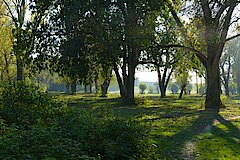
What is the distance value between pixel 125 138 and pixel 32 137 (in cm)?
224

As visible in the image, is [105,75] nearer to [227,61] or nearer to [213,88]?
[213,88]

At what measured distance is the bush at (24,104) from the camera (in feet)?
33.3

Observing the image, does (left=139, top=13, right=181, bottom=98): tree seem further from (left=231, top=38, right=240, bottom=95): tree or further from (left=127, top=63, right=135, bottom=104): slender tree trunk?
(left=231, top=38, right=240, bottom=95): tree

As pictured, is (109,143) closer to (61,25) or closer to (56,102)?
(56,102)

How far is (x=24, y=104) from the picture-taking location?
10.7 m

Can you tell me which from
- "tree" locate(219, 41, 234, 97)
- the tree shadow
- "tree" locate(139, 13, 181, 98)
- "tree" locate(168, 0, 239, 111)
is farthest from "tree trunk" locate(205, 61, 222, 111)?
"tree" locate(219, 41, 234, 97)

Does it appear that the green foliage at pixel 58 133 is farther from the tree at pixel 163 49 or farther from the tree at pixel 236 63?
the tree at pixel 236 63

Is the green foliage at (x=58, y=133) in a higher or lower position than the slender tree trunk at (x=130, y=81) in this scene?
lower

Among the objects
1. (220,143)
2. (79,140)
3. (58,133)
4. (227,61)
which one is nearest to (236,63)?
(227,61)

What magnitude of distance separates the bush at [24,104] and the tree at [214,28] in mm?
14071

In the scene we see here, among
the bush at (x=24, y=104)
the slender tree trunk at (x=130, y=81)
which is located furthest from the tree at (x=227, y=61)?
the bush at (x=24, y=104)

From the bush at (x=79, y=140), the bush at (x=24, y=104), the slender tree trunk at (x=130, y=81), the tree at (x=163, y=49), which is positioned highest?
the tree at (x=163, y=49)

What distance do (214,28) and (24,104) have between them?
15052mm

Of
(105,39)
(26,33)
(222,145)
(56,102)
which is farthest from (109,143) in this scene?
(26,33)
